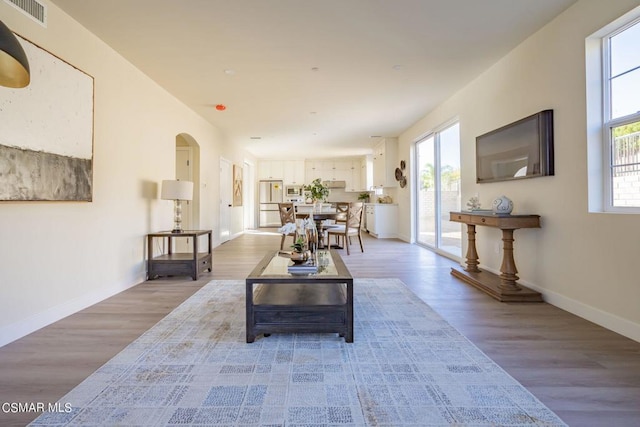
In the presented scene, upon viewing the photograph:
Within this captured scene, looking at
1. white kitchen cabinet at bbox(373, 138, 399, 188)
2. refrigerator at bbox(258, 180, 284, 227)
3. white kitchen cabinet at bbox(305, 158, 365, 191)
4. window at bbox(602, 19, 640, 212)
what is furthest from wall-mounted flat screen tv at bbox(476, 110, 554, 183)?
refrigerator at bbox(258, 180, 284, 227)

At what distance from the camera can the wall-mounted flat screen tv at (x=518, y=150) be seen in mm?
2775

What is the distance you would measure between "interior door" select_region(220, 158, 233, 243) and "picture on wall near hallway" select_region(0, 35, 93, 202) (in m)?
4.07

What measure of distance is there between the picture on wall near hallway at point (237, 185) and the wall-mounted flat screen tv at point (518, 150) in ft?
18.6

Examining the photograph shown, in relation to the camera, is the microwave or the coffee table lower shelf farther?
the microwave

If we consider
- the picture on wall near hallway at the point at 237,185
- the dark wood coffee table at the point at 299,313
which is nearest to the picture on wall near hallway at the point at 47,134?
the dark wood coffee table at the point at 299,313

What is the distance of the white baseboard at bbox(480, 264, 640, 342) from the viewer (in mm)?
2076

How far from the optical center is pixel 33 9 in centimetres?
223

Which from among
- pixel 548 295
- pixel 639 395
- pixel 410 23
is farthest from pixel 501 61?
pixel 639 395

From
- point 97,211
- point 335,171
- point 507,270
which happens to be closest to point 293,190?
point 335,171

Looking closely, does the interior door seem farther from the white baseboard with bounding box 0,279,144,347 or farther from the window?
the window

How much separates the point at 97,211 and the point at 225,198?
4163 millimetres

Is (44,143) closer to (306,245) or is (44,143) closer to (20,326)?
(20,326)

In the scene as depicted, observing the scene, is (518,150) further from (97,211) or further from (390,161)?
(390,161)

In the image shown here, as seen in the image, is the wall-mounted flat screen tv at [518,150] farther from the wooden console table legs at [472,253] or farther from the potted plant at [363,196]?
the potted plant at [363,196]
